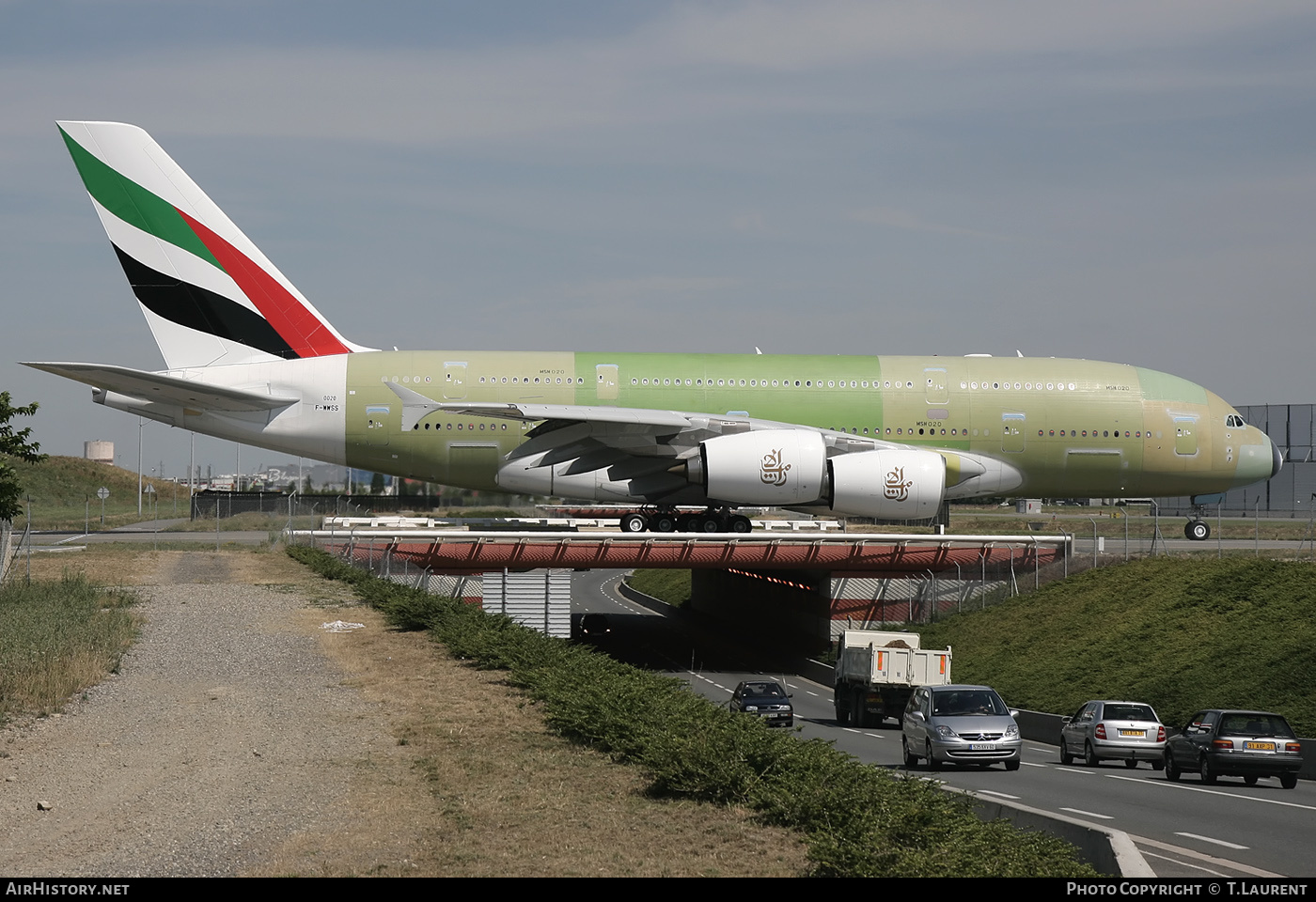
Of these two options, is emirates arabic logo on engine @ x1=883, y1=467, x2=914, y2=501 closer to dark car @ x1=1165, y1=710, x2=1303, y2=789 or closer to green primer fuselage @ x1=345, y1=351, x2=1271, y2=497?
green primer fuselage @ x1=345, y1=351, x2=1271, y2=497

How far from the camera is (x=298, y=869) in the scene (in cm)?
1016

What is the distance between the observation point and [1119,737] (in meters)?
26.1

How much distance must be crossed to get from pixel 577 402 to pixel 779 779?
2658 centimetres

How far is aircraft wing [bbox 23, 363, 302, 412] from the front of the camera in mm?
34250

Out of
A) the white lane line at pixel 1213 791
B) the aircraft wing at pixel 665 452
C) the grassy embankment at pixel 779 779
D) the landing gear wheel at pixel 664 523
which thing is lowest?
the white lane line at pixel 1213 791

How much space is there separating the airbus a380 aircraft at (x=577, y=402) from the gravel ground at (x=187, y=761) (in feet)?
46.8

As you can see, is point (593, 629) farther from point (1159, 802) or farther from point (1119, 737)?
Answer: point (1159, 802)

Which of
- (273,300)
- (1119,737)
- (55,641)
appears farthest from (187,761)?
(273,300)

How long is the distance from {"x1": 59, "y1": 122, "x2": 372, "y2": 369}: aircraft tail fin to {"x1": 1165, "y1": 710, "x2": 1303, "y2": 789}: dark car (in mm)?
27847

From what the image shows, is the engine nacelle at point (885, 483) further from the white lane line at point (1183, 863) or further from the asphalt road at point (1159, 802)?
the white lane line at point (1183, 863)

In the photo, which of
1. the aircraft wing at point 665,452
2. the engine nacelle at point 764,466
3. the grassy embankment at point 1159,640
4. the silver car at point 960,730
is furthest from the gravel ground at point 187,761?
the grassy embankment at point 1159,640

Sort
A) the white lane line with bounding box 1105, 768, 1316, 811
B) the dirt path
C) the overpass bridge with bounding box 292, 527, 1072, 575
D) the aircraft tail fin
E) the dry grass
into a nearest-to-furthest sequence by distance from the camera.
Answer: the dry grass < the dirt path < the white lane line with bounding box 1105, 768, 1316, 811 < the aircraft tail fin < the overpass bridge with bounding box 292, 527, 1072, 575

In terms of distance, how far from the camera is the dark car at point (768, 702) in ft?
105

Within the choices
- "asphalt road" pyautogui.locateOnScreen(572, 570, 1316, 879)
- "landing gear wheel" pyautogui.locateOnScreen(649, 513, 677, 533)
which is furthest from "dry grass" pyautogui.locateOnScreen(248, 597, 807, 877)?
"landing gear wheel" pyautogui.locateOnScreen(649, 513, 677, 533)
